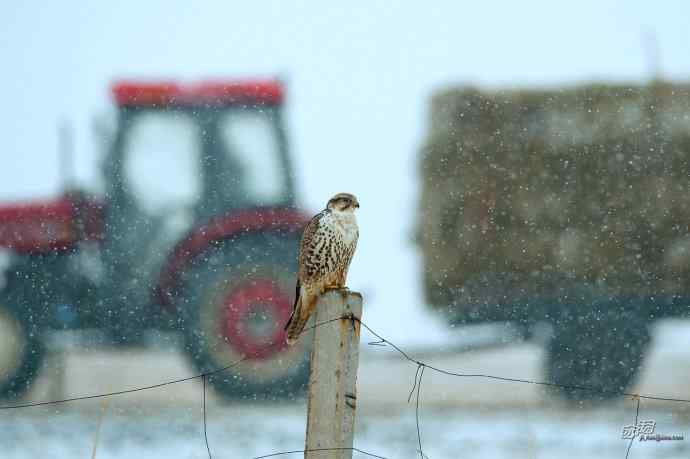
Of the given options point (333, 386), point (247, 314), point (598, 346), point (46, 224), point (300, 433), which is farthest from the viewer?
point (598, 346)

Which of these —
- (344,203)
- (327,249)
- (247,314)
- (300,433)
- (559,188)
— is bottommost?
(300,433)

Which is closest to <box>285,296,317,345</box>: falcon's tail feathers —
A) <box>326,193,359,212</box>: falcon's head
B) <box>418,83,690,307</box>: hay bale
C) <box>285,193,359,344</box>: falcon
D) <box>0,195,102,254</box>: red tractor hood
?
<box>285,193,359,344</box>: falcon

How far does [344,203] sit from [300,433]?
2060 mm

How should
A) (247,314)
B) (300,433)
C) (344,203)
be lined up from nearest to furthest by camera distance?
(344,203) → (300,433) → (247,314)

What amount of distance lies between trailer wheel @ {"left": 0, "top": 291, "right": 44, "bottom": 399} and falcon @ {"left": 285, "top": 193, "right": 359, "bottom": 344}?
304cm

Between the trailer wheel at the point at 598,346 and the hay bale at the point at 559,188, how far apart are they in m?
0.23

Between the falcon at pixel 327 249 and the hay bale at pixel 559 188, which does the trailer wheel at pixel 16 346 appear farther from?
the falcon at pixel 327 249

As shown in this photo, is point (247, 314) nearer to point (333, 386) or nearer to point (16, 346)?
point (16, 346)

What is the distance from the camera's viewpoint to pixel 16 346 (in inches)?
255

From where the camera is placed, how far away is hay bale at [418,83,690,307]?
656 centimetres

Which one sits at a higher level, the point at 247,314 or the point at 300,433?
the point at 247,314

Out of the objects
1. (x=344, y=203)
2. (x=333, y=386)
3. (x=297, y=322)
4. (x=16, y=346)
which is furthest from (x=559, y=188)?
(x=333, y=386)

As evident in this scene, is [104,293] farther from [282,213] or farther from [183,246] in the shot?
[282,213]

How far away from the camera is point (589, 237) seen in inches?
259
